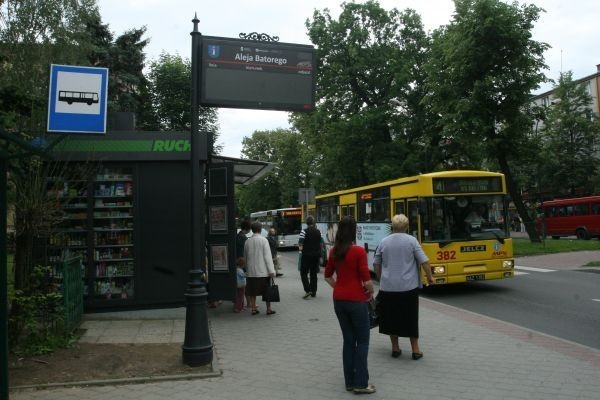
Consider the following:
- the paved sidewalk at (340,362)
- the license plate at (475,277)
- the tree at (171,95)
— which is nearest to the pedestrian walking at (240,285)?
the paved sidewalk at (340,362)

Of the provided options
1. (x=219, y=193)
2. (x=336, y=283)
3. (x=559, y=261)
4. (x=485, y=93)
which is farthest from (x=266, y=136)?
(x=336, y=283)

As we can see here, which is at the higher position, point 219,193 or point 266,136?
point 266,136

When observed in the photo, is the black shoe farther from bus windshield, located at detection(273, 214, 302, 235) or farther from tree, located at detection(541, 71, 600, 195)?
tree, located at detection(541, 71, 600, 195)

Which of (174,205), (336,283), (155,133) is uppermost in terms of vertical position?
(155,133)

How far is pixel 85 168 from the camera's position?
865 cm

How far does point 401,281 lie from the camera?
6.23 metres

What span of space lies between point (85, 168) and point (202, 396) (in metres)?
5.05

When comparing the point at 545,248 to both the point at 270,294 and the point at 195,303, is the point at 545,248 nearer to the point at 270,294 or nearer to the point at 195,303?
the point at 270,294

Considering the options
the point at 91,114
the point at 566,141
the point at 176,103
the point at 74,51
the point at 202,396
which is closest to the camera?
the point at 202,396

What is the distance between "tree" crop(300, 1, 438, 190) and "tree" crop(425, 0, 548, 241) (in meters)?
6.69

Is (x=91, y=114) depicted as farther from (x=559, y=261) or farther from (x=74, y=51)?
(x=74, y=51)

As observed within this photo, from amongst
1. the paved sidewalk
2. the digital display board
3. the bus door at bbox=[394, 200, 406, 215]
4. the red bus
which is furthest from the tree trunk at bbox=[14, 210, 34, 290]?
the red bus

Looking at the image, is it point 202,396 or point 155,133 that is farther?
point 155,133

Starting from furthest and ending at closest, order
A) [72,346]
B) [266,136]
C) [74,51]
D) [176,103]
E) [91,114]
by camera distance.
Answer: [266,136], [176,103], [74,51], [72,346], [91,114]
